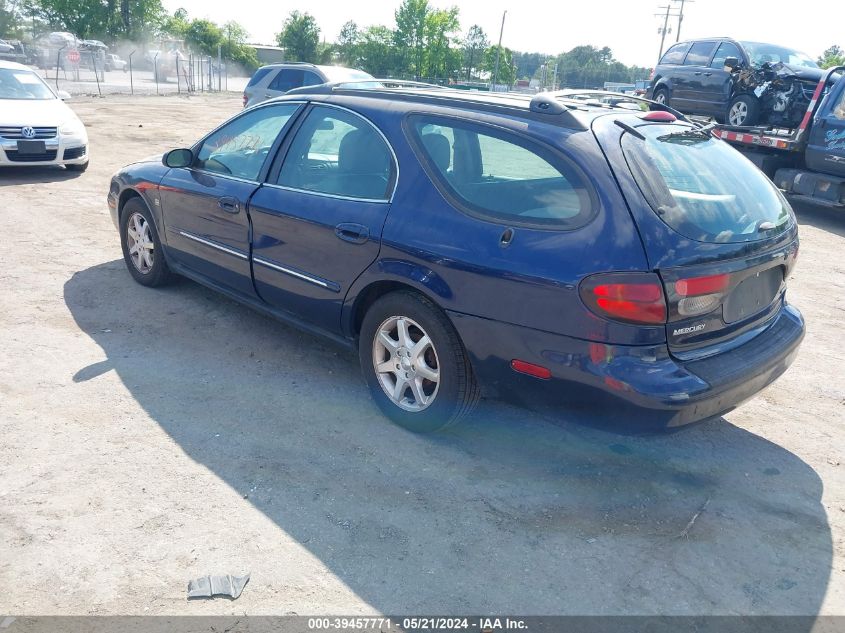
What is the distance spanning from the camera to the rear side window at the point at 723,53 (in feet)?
43.8

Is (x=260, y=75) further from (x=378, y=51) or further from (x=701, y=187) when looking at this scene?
(x=378, y=51)

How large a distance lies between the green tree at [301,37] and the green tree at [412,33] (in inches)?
292

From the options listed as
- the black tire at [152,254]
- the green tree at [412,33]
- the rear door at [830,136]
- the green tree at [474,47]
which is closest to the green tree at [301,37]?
the green tree at [412,33]

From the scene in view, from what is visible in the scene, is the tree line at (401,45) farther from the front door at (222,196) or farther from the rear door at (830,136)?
the front door at (222,196)

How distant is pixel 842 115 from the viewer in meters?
10.3

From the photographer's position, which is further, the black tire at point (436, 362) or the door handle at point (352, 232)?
the door handle at point (352, 232)

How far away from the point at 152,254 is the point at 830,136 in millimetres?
9489

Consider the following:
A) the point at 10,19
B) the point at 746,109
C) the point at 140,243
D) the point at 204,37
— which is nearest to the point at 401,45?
the point at 204,37

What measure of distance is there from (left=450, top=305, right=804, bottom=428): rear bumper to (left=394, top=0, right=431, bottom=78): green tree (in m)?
64.2

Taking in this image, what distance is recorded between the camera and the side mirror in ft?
16.7

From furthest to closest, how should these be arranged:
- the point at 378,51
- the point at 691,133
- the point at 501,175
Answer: the point at 378,51 < the point at 691,133 < the point at 501,175

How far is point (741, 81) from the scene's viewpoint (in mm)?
12891

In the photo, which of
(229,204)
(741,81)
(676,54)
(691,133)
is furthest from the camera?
(676,54)

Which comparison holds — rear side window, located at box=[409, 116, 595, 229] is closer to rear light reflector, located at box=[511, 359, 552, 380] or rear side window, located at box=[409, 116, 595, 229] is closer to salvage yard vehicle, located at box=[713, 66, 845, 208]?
rear light reflector, located at box=[511, 359, 552, 380]
